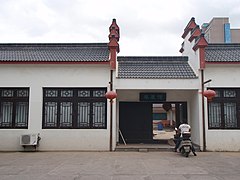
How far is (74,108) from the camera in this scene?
10539mm

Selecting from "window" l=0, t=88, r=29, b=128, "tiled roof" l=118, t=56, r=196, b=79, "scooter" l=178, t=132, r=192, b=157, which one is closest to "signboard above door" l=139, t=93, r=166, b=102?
"tiled roof" l=118, t=56, r=196, b=79

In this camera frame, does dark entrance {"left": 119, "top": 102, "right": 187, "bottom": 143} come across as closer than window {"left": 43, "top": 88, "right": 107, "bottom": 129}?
No

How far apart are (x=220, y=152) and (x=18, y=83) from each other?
8.54 m

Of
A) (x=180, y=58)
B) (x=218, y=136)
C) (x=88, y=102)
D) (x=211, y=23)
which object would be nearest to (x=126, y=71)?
(x=88, y=102)

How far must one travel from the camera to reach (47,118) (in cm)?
1052

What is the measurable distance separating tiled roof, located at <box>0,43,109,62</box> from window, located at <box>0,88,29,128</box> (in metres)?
1.32

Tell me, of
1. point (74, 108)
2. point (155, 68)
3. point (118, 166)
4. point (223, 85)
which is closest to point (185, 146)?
point (118, 166)

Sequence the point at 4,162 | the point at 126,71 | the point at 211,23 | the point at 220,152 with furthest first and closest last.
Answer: the point at 211,23, the point at 126,71, the point at 220,152, the point at 4,162

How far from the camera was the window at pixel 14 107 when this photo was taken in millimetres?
10538

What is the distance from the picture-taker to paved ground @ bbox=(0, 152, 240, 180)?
20.4 ft

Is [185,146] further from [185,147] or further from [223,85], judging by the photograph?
[223,85]

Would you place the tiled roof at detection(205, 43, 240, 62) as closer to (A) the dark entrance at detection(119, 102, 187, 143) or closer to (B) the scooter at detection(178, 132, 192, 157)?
(A) the dark entrance at detection(119, 102, 187, 143)

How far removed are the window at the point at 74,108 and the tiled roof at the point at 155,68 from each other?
146 cm

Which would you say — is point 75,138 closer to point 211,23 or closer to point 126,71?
point 126,71
